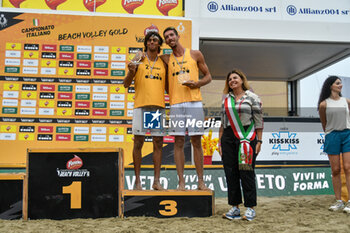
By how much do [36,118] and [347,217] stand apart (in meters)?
4.56

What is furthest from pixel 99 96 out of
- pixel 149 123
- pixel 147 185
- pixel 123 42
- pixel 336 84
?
pixel 336 84

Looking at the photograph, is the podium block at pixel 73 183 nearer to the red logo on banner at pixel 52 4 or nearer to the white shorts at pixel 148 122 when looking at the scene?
the white shorts at pixel 148 122

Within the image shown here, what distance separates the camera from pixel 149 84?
10.0ft

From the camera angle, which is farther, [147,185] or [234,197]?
[147,185]

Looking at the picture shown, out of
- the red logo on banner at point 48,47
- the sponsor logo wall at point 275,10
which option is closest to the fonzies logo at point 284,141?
the sponsor logo wall at point 275,10

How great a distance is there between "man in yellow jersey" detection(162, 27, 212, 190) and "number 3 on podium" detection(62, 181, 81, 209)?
952mm

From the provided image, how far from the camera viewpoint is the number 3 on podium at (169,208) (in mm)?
2877

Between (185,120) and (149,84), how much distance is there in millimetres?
509

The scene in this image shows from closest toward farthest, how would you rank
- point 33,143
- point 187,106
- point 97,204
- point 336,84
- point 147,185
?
1. point 97,204
2. point 187,106
3. point 336,84
4. point 147,185
5. point 33,143

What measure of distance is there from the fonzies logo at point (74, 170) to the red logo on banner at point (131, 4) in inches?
141

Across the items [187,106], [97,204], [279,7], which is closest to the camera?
[97,204]

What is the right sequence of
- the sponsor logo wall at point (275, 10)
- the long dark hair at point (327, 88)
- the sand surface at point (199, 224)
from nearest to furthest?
the sand surface at point (199, 224) → the long dark hair at point (327, 88) → the sponsor logo wall at point (275, 10)

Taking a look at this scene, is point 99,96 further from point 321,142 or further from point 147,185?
point 321,142

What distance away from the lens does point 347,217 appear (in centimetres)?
289
